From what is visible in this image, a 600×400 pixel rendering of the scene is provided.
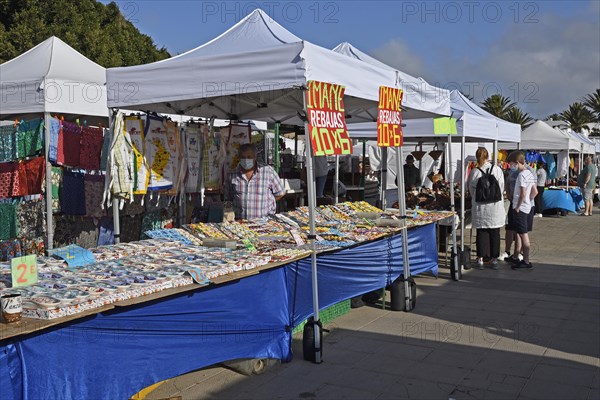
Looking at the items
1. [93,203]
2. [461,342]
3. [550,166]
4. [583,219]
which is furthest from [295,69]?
[550,166]

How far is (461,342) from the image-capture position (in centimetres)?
546

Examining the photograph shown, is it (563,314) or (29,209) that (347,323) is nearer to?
(563,314)

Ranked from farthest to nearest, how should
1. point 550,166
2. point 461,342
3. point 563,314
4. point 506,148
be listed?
point 506,148
point 550,166
point 563,314
point 461,342

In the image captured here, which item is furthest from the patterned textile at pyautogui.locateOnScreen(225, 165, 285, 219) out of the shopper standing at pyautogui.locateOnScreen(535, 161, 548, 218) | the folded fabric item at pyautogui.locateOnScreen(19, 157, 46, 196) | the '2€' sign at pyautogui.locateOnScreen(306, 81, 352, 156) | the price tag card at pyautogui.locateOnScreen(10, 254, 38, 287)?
the shopper standing at pyautogui.locateOnScreen(535, 161, 548, 218)

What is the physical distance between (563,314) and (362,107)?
Answer: 330 cm

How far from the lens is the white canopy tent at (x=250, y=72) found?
470 centimetres

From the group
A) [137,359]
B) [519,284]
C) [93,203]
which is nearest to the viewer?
[137,359]

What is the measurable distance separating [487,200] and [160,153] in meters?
4.73

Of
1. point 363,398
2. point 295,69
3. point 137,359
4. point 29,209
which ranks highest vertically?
point 295,69

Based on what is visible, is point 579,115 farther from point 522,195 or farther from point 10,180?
point 10,180

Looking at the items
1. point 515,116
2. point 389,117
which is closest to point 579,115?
point 515,116

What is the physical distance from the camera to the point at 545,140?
1770 centimetres

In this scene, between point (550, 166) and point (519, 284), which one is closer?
point (519, 284)

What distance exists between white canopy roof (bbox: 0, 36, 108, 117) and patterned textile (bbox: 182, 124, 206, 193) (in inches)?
40.7
